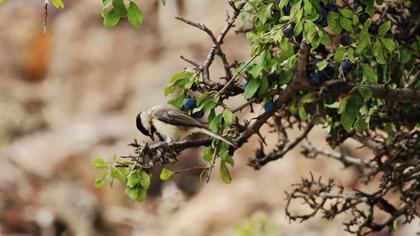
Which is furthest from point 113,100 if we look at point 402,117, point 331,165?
point 402,117

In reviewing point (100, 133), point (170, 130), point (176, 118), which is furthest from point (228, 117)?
point (100, 133)

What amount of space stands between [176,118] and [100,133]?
15.2 m

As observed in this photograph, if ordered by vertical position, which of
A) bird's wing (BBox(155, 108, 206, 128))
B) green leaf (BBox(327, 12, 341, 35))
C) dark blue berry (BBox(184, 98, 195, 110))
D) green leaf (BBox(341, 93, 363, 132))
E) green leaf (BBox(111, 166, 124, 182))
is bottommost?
green leaf (BBox(341, 93, 363, 132))

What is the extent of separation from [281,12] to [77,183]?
47.2ft

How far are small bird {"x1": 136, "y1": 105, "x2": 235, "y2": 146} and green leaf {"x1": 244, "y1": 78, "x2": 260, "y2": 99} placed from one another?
1.39 ft

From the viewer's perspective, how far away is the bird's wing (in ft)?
17.1

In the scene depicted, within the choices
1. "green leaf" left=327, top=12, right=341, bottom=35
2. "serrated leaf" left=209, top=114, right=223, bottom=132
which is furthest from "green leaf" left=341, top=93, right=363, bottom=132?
"serrated leaf" left=209, top=114, right=223, bottom=132

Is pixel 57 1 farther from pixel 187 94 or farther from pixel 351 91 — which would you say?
pixel 351 91

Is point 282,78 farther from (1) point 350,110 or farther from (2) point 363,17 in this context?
(2) point 363,17

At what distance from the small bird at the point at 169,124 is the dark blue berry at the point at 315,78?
70 centimetres

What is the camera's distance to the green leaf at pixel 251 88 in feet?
14.8

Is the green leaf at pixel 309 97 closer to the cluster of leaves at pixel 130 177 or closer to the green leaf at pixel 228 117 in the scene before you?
the green leaf at pixel 228 117

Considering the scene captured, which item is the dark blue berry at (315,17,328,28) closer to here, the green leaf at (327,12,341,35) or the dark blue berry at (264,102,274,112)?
the green leaf at (327,12,341,35)

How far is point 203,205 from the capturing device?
17.3m
